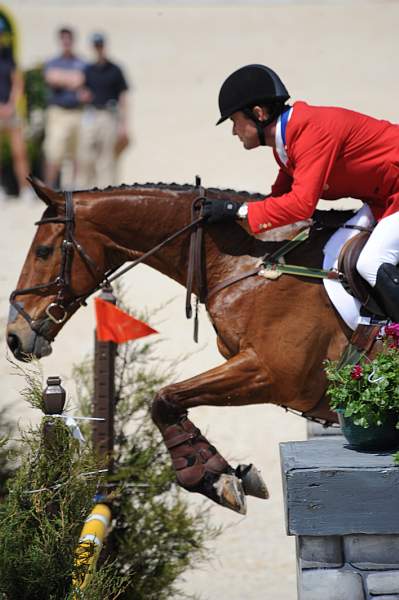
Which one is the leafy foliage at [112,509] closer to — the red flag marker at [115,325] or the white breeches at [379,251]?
the red flag marker at [115,325]

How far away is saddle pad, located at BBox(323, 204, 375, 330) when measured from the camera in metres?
4.39

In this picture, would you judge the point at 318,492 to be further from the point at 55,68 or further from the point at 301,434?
the point at 55,68

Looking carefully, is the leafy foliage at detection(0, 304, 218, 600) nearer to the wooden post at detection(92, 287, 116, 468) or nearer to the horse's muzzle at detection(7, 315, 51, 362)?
the wooden post at detection(92, 287, 116, 468)

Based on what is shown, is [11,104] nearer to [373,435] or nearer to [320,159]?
[320,159]

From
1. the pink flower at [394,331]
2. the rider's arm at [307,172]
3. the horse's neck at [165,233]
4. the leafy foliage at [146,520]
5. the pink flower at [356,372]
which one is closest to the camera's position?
the pink flower at [356,372]

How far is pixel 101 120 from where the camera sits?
1172 cm

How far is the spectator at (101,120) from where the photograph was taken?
11.6 m

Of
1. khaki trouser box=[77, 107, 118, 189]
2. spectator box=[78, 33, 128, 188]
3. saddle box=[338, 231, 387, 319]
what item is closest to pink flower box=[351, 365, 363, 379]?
saddle box=[338, 231, 387, 319]

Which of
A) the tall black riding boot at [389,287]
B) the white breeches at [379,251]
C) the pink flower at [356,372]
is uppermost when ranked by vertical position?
the white breeches at [379,251]

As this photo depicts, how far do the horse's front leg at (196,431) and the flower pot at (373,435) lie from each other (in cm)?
60

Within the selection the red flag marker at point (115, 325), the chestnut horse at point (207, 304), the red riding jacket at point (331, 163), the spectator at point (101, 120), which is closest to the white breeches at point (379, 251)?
the red riding jacket at point (331, 163)

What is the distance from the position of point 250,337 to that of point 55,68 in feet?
26.7

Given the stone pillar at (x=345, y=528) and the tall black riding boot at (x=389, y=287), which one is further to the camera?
the tall black riding boot at (x=389, y=287)

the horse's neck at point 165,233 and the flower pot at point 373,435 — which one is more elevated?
the horse's neck at point 165,233
